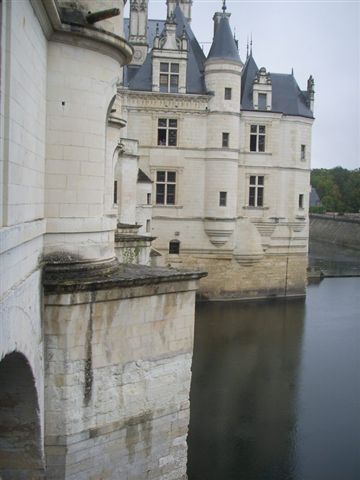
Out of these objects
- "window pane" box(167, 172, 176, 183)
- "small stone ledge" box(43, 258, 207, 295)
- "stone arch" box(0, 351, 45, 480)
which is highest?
"window pane" box(167, 172, 176, 183)

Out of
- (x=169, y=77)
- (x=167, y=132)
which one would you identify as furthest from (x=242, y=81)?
(x=167, y=132)

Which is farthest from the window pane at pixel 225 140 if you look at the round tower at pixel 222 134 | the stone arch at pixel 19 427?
the stone arch at pixel 19 427

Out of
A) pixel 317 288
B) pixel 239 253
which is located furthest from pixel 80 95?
pixel 317 288

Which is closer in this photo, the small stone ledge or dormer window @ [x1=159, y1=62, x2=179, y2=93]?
the small stone ledge

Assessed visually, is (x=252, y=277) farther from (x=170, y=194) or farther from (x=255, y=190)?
(x=170, y=194)

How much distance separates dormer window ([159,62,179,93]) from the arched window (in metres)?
6.28

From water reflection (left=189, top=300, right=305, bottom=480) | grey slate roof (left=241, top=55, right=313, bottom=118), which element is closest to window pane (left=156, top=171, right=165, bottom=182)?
grey slate roof (left=241, top=55, right=313, bottom=118)

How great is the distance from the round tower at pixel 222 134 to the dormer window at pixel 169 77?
4.08 feet

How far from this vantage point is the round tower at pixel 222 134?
22953mm

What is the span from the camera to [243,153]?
24453mm

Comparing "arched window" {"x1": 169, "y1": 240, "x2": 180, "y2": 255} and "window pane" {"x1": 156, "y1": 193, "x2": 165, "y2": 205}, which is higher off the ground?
"window pane" {"x1": 156, "y1": 193, "x2": 165, "y2": 205}

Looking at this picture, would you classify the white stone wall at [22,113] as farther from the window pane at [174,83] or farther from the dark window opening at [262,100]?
the dark window opening at [262,100]

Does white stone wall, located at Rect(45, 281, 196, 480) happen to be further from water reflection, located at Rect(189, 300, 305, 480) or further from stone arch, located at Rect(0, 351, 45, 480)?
water reflection, located at Rect(189, 300, 305, 480)

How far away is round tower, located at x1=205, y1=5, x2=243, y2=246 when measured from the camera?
75.3 ft
